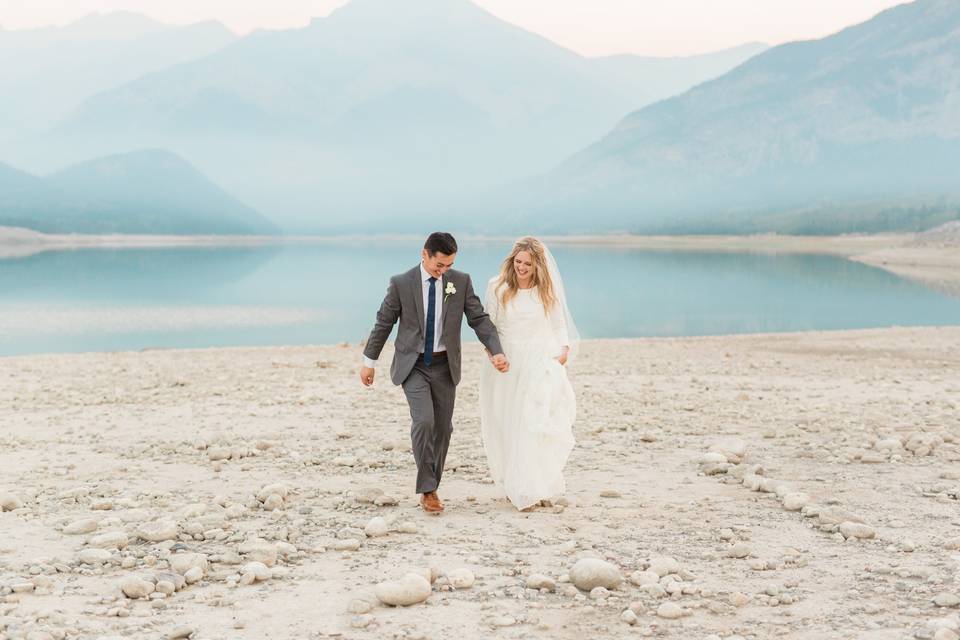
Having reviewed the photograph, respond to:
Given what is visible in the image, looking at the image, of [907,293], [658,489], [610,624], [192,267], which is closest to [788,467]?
[658,489]

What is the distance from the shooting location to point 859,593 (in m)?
6.13

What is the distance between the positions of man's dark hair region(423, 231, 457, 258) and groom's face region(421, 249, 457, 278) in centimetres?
2

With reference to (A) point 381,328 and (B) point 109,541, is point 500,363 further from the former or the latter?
(B) point 109,541

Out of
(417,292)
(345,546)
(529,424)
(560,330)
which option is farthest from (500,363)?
(345,546)

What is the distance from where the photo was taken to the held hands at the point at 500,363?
8.13m

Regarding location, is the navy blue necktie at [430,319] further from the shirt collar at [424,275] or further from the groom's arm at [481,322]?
the groom's arm at [481,322]

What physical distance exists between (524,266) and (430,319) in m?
0.92

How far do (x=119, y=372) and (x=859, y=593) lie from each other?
589 inches

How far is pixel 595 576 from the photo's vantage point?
622cm

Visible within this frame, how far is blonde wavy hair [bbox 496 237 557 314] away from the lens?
8.28 metres

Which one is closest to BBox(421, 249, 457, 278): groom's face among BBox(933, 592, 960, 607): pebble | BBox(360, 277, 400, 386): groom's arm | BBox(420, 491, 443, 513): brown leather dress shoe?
BBox(360, 277, 400, 386): groom's arm

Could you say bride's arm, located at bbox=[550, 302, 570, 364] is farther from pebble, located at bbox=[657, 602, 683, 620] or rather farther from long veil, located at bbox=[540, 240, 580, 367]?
pebble, located at bbox=[657, 602, 683, 620]

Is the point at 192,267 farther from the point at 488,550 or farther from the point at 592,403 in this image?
the point at 488,550

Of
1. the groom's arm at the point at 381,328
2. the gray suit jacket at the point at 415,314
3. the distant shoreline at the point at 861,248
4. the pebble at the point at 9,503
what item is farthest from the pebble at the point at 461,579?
the distant shoreline at the point at 861,248
